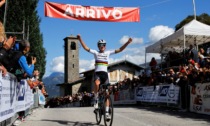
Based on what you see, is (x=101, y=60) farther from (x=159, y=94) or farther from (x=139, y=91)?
(x=139, y=91)

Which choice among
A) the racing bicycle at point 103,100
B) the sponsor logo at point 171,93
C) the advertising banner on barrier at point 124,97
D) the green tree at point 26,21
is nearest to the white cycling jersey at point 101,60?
the racing bicycle at point 103,100

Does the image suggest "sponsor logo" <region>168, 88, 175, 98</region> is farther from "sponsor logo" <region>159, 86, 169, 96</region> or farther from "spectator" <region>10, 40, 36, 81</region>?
"spectator" <region>10, 40, 36, 81</region>

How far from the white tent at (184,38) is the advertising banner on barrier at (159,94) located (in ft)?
9.76

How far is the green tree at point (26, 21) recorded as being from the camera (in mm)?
36125

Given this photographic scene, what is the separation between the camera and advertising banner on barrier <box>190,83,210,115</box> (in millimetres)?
14118

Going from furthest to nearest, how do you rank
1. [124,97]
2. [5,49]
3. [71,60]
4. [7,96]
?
[71,60] < [124,97] < [7,96] < [5,49]

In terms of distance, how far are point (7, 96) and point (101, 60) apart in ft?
10.4

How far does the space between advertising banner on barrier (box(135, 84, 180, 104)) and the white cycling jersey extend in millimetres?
7941

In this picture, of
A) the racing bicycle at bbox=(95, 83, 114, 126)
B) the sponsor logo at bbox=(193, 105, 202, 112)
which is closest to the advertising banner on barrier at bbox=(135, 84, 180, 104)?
the sponsor logo at bbox=(193, 105, 202, 112)

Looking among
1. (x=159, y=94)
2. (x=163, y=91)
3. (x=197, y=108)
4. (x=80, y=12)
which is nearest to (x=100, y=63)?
(x=197, y=108)

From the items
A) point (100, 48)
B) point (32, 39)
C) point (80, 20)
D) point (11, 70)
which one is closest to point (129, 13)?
point (80, 20)

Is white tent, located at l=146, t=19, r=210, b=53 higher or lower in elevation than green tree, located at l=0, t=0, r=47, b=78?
lower

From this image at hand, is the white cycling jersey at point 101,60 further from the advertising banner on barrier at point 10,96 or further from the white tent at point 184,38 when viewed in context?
the white tent at point 184,38

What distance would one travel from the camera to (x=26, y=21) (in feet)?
122
